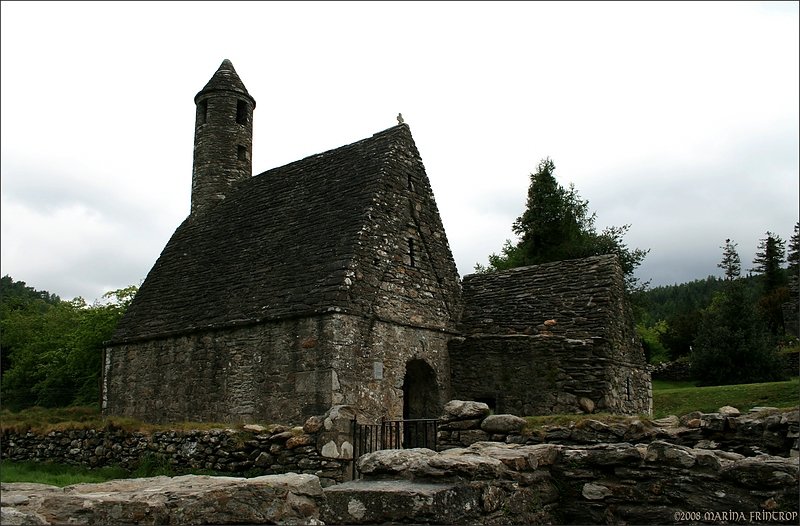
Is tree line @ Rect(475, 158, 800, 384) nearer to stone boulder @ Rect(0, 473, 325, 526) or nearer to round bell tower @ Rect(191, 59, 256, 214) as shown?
round bell tower @ Rect(191, 59, 256, 214)

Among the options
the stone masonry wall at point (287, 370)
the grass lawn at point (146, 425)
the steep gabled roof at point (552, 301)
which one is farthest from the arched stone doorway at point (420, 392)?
the grass lawn at point (146, 425)

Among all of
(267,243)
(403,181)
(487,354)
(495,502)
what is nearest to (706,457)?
(495,502)

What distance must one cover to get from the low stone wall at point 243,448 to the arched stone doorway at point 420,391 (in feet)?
17.5

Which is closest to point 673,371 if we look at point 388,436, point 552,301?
point 552,301

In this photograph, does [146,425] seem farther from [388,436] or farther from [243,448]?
[388,436]

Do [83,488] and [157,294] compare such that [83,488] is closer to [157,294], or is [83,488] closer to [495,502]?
[495,502]

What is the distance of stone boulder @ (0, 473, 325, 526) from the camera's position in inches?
186

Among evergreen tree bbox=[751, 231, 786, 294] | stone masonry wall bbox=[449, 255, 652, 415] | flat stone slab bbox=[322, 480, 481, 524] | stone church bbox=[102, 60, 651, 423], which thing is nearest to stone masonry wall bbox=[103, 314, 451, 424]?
stone church bbox=[102, 60, 651, 423]

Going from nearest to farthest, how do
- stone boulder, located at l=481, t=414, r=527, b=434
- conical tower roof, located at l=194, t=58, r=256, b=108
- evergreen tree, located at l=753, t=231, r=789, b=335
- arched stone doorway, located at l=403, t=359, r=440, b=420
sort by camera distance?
stone boulder, located at l=481, t=414, r=527, b=434, arched stone doorway, located at l=403, t=359, r=440, b=420, conical tower roof, located at l=194, t=58, r=256, b=108, evergreen tree, located at l=753, t=231, r=789, b=335

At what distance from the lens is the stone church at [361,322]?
14.9 meters

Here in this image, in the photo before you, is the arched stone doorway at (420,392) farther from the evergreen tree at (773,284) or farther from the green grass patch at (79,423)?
the evergreen tree at (773,284)

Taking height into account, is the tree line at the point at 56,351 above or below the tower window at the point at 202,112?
below

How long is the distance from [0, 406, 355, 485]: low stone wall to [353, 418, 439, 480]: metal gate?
7.7 inches

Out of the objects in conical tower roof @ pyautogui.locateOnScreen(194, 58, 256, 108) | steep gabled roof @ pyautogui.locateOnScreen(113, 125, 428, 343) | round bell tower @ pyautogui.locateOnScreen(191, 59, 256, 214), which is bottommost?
steep gabled roof @ pyautogui.locateOnScreen(113, 125, 428, 343)
